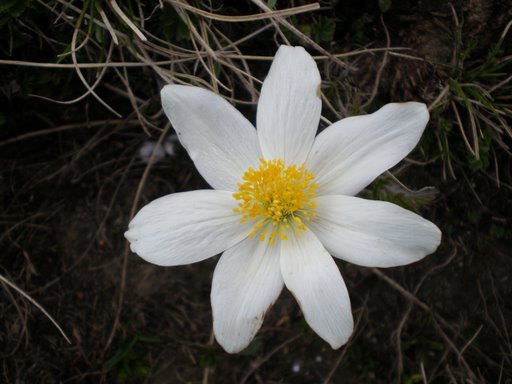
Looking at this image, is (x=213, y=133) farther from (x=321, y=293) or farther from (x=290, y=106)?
(x=321, y=293)

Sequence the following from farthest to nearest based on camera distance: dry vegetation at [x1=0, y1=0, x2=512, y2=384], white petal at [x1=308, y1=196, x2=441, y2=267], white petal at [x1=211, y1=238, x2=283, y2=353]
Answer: dry vegetation at [x1=0, y1=0, x2=512, y2=384] → white petal at [x1=211, y1=238, x2=283, y2=353] → white petal at [x1=308, y1=196, x2=441, y2=267]

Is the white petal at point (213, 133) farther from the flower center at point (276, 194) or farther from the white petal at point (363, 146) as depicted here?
the white petal at point (363, 146)

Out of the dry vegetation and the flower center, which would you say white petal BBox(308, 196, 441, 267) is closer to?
the flower center

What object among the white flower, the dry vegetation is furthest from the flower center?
the dry vegetation

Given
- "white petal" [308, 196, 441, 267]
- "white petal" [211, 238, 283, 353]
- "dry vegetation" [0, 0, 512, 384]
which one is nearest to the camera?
"white petal" [308, 196, 441, 267]

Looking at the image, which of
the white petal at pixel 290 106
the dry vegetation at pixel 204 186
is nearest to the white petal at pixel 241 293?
the white petal at pixel 290 106

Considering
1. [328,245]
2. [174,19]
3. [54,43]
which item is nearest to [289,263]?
[328,245]

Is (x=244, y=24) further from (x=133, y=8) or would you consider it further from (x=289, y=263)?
(x=289, y=263)
